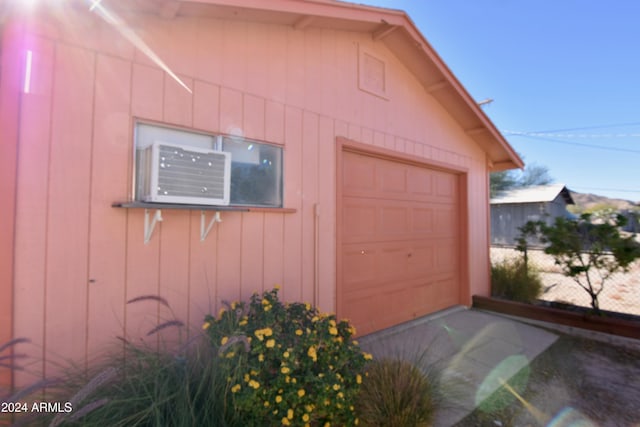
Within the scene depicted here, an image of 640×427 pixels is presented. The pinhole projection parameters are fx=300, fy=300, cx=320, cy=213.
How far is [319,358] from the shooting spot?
2080 millimetres

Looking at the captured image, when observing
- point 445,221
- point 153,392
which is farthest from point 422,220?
point 153,392

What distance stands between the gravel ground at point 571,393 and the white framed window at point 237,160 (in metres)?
2.70

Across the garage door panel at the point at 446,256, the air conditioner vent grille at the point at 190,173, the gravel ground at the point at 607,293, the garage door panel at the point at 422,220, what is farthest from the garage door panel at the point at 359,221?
the gravel ground at the point at 607,293

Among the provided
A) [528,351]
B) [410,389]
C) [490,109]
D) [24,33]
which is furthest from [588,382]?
[490,109]

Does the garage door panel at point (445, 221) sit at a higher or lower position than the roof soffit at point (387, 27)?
lower

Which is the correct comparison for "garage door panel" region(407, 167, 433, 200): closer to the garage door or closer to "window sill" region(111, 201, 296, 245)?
the garage door

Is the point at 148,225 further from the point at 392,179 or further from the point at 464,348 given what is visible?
the point at 464,348

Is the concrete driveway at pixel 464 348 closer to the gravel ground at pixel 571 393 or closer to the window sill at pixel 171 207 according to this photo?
the gravel ground at pixel 571 393

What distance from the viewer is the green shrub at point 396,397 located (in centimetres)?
214

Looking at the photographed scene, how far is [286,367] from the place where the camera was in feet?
6.15

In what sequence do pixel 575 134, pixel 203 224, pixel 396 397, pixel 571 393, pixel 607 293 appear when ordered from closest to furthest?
1. pixel 396 397
2. pixel 203 224
3. pixel 571 393
4. pixel 607 293
5. pixel 575 134

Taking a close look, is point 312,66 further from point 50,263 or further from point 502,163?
point 502,163

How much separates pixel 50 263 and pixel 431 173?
5084 mm

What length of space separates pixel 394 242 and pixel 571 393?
246cm
